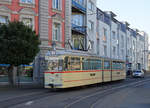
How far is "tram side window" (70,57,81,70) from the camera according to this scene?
18828mm

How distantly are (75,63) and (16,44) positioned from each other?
460cm

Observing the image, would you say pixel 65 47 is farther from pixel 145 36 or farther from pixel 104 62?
pixel 145 36

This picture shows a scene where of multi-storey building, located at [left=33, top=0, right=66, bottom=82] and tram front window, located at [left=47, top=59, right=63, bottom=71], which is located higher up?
multi-storey building, located at [left=33, top=0, right=66, bottom=82]

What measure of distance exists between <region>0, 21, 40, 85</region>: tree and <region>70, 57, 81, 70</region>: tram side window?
3.52m

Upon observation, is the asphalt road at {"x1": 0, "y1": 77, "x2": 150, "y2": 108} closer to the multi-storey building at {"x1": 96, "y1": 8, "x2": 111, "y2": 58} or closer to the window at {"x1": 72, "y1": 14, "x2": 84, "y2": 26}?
the window at {"x1": 72, "y1": 14, "x2": 84, "y2": 26}

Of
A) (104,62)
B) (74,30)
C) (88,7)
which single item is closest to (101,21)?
(88,7)

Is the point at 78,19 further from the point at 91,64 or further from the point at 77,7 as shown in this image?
the point at 91,64

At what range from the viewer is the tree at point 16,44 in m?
19.1

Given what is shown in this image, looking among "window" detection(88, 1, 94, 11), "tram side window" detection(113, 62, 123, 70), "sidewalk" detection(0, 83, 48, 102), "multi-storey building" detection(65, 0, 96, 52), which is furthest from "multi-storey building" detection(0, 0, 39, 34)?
"window" detection(88, 1, 94, 11)

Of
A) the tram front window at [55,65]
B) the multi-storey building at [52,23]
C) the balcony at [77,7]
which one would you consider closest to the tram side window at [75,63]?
the tram front window at [55,65]

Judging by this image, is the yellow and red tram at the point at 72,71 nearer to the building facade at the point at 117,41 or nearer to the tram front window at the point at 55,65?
the tram front window at the point at 55,65

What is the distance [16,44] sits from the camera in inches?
759

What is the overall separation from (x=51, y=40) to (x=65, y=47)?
246 centimetres

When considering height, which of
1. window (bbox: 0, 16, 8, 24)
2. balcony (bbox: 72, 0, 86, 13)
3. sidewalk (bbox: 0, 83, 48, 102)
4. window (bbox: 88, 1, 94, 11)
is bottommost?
sidewalk (bbox: 0, 83, 48, 102)
